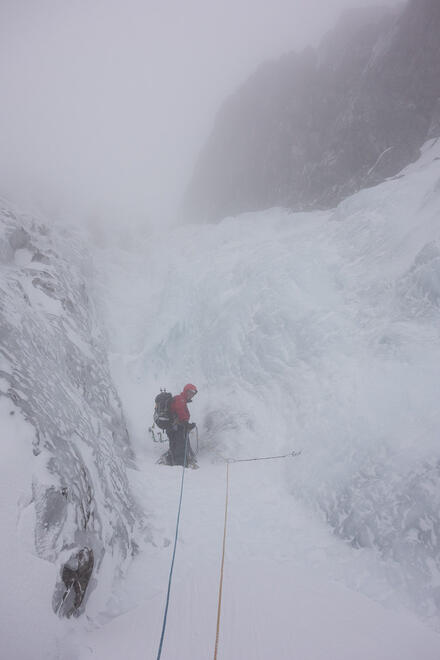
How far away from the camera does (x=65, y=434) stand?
4320 millimetres

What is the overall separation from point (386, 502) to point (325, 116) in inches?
736

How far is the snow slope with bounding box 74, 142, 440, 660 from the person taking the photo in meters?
3.61

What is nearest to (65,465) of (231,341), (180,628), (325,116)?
(180,628)

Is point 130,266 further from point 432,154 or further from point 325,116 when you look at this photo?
point 432,154

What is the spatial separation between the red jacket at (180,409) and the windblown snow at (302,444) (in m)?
1.04

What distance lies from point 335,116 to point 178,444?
1761cm

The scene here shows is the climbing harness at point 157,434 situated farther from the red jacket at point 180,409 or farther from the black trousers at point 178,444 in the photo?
the red jacket at point 180,409

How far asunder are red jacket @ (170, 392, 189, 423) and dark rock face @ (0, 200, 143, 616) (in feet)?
5.05

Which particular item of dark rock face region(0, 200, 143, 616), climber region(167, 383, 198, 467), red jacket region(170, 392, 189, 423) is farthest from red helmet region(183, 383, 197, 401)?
dark rock face region(0, 200, 143, 616)

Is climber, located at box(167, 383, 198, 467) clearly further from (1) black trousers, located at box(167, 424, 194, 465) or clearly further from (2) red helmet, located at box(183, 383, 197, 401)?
(2) red helmet, located at box(183, 383, 197, 401)

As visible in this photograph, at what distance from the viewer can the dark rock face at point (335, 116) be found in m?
13.3

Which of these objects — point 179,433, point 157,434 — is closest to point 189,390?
point 179,433

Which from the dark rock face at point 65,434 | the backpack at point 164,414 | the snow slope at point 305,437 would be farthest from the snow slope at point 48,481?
the backpack at point 164,414

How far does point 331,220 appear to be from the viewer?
1267 cm
